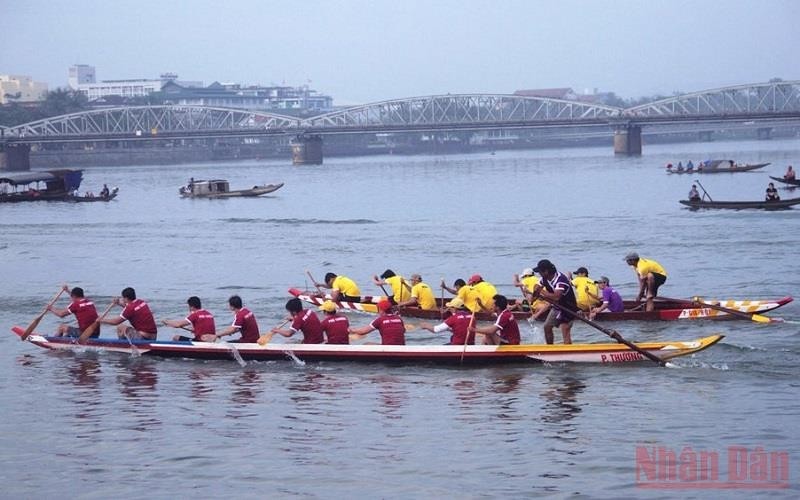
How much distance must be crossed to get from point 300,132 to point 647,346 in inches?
5158

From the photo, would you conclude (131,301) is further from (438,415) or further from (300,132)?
(300,132)

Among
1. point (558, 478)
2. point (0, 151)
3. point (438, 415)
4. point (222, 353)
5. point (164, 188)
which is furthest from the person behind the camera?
point (0, 151)

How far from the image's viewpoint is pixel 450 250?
43750 millimetres

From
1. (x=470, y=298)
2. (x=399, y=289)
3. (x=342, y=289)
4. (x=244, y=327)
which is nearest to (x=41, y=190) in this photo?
(x=342, y=289)

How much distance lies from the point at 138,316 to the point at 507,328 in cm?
679

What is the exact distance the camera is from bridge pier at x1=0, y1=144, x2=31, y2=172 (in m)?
140

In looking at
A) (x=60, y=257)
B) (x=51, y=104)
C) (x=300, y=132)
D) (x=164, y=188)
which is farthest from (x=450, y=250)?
(x=51, y=104)

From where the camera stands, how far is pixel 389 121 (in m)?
179

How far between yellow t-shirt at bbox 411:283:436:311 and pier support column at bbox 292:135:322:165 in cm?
12580

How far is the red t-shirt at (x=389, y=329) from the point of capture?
1992 cm

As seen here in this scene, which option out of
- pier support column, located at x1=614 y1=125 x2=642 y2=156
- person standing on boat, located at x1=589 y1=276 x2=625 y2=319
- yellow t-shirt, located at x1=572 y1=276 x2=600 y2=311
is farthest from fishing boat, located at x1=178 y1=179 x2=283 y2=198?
pier support column, located at x1=614 y1=125 x2=642 y2=156

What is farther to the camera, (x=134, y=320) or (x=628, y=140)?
(x=628, y=140)

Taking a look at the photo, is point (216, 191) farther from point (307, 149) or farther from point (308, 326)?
point (307, 149)

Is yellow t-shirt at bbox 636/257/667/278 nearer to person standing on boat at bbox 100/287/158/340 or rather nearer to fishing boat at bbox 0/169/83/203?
person standing on boat at bbox 100/287/158/340
